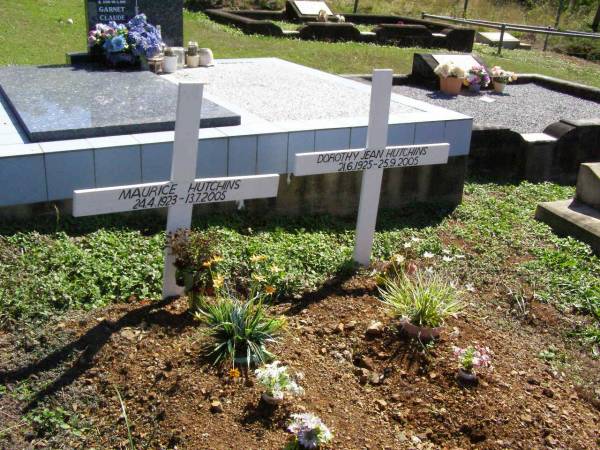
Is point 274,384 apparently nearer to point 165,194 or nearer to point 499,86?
point 165,194

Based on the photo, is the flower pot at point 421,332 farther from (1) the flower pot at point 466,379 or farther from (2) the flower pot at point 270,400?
(2) the flower pot at point 270,400

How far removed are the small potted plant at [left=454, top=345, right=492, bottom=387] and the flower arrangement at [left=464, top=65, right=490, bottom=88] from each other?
325 inches

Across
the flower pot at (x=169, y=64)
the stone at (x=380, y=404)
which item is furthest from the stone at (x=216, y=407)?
the flower pot at (x=169, y=64)

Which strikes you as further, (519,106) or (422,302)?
(519,106)

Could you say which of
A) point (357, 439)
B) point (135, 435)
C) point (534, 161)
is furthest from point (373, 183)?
point (534, 161)

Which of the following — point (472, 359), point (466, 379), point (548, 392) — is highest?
point (472, 359)

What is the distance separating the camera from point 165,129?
18.8 feet

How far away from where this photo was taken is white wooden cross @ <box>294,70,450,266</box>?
182 inches

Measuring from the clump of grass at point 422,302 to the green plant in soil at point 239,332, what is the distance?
2.36 ft

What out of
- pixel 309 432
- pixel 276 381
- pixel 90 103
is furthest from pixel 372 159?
pixel 90 103

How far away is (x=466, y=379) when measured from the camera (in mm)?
3637

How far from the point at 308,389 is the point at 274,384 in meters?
0.30

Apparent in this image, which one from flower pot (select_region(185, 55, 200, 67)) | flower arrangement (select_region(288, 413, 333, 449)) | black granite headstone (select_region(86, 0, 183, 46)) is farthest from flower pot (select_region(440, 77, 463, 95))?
flower arrangement (select_region(288, 413, 333, 449))

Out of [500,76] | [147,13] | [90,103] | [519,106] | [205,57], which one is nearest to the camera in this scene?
[90,103]
